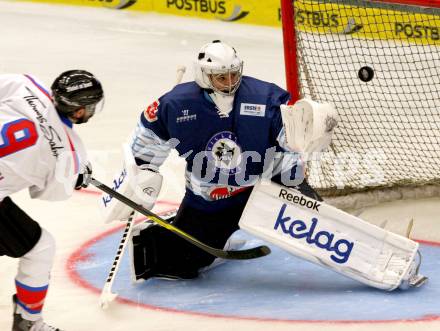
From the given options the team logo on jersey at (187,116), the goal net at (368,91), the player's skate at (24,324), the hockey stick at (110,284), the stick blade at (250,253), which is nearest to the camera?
the player's skate at (24,324)

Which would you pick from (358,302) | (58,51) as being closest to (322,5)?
(358,302)

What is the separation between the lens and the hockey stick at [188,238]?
12.3 ft

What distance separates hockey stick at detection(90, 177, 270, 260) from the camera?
376 cm

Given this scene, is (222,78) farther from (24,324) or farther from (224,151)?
(24,324)

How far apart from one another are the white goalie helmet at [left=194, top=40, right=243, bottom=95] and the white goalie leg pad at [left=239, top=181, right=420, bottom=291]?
0.43 m

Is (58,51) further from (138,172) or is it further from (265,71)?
(138,172)

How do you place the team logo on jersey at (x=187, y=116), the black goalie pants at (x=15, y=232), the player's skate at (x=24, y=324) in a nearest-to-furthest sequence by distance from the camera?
the black goalie pants at (x=15, y=232)
the player's skate at (x=24, y=324)
the team logo on jersey at (x=187, y=116)

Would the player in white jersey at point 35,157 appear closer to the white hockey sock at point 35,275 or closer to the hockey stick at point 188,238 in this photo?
the white hockey sock at point 35,275

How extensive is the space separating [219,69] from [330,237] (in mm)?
791

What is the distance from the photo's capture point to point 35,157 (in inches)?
127

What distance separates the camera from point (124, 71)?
7738mm

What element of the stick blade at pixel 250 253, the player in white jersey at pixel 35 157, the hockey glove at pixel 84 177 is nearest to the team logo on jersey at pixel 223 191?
the stick blade at pixel 250 253

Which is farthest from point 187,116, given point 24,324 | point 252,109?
point 24,324

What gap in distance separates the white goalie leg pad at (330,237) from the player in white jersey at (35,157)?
2.94ft
